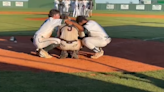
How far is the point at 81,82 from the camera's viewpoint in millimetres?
5547

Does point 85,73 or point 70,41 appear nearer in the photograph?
point 85,73

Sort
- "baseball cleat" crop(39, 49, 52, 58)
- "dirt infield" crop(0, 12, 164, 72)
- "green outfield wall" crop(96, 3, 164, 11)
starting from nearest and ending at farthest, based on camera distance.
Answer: "dirt infield" crop(0, 12, 164, 72) < "baseball cleat" crop(39, 49, 52, 58) < "green outfield wall" crop(96, 3, 164, 11)

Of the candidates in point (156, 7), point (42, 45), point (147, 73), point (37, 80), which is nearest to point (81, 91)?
point (37, 80)

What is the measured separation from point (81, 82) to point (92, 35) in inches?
115

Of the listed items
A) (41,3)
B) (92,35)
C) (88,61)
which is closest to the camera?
(88,61)

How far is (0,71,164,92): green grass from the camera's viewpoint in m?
5.09

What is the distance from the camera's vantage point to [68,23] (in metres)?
8.05

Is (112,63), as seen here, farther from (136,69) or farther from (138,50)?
(138,50)

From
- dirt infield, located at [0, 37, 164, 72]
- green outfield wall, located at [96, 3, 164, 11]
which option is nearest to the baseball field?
dirt infield, located at [0, 37, 164, 72]

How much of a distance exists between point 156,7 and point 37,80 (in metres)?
55.5

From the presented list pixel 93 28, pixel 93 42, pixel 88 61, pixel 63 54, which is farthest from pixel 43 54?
pixel 93 28

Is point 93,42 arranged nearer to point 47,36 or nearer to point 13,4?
point 47,36

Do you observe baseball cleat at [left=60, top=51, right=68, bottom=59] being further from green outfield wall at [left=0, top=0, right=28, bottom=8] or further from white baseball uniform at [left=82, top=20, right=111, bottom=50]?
green outfield wall at [left=0, top=0, right=28, bottom=8]

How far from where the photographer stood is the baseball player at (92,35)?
8133 millimetres
